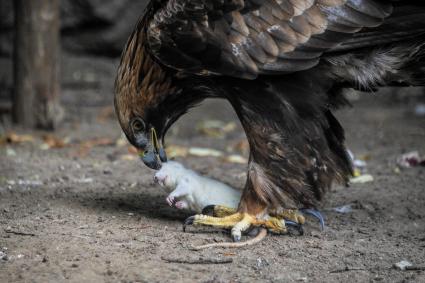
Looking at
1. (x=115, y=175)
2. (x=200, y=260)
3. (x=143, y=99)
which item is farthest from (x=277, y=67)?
(x=115, y=175)

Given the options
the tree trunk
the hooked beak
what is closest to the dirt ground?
the hooked beak

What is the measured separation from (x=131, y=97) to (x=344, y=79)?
129 centimetres

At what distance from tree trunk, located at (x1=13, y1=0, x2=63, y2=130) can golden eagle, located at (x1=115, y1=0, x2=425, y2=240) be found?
2964 millimetres

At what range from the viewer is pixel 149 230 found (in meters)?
4.42

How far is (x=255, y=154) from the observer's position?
4.45 metres

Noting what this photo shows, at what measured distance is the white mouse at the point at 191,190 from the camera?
461 centimetres

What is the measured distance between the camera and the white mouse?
4.61 meters

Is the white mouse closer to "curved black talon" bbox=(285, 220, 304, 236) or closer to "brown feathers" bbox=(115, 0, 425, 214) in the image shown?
"brown feathers" bbox=(115, 0, 425, 214)

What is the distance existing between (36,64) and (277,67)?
150 inches

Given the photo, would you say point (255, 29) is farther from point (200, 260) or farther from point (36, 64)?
point (36, 64)

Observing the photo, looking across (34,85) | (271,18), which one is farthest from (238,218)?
(34,85)

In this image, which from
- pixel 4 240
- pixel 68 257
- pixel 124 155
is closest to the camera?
pixel 68 257

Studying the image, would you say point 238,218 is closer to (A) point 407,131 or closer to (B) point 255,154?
(B) point 255,154

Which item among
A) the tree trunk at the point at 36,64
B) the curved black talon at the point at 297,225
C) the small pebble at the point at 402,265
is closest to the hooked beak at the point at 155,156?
the curved black talon at the point at 297,225
